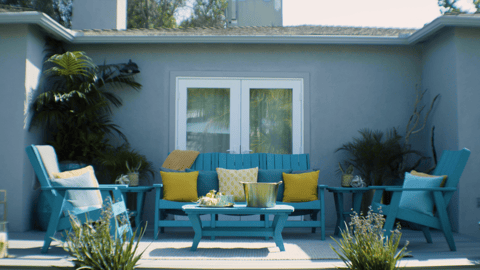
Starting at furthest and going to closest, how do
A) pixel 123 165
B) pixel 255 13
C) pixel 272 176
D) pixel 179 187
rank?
pixel 255 13
pixel 123 165
pixel 272 176
pixel 179 187

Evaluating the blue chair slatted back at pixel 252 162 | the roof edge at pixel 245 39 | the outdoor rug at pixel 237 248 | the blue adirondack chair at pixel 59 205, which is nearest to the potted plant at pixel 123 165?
the blue chair slatted back at pixel 252 162

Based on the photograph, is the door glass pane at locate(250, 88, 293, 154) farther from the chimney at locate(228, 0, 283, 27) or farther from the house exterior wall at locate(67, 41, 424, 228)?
the chimney at locate(228, 0, 283, 27)

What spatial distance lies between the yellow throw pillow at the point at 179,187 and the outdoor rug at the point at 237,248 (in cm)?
44

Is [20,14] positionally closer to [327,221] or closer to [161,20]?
[327,221]

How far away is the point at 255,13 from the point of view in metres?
8.52

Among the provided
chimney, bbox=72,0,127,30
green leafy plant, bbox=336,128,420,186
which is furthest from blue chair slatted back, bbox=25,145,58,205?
chimney, bbox=72,0,127,30

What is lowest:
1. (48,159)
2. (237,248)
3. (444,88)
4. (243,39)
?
(237,248)

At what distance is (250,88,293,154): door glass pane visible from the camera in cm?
582

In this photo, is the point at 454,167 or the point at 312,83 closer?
the point at 454,167

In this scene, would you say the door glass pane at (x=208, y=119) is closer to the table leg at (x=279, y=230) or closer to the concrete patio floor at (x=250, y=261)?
the concrete patio floor at (x=250, y=261)

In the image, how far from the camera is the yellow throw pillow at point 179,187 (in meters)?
4.62

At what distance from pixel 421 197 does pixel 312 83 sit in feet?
8.01

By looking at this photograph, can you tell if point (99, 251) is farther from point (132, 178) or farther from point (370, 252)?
point (132, 178)

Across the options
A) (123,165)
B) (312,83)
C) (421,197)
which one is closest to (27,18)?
(123,165)
